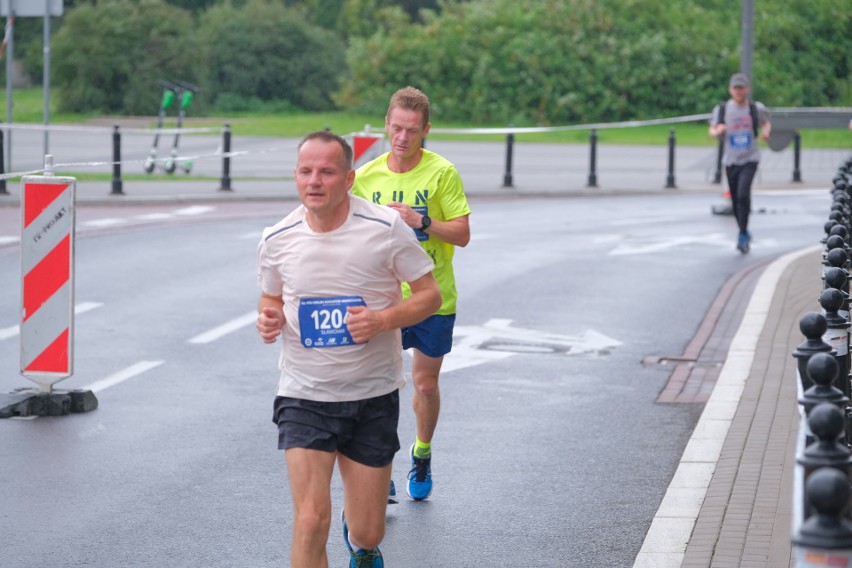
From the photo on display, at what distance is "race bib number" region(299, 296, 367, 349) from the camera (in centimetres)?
523

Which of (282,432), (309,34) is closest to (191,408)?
(282,432)

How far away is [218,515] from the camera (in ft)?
23.0

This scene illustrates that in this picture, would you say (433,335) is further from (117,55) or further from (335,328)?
(117,55)

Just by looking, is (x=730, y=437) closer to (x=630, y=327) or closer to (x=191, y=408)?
(x=191, y=408)

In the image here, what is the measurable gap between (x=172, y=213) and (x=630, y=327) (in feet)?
33.4

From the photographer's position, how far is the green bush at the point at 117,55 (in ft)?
161

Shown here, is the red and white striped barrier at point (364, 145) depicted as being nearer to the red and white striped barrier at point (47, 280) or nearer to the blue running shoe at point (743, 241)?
the blue running shoe at point (743, 241)

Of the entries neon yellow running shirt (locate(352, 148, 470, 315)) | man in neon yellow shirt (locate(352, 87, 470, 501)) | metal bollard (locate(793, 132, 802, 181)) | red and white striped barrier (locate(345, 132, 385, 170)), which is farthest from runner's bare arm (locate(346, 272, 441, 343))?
metal bollard (locate(793, 132, 802, 181))

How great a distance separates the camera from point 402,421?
9.09 meters

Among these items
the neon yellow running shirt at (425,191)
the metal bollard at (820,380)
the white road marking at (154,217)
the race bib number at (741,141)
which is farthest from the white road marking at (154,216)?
the metal bollard at (820,380)

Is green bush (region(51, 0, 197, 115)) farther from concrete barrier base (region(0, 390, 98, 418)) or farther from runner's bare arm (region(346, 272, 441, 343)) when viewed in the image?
runner's bare arm (region(346, 272, 441, 343))

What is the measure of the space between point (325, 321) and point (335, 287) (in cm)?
12

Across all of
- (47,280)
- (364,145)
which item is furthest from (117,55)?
(47,280)

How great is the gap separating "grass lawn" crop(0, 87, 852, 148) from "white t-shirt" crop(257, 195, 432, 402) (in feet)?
98.3
